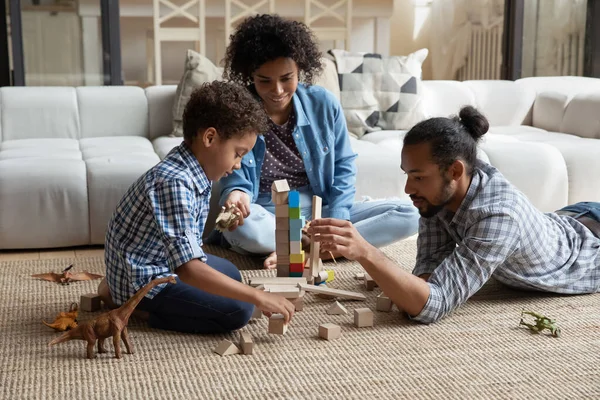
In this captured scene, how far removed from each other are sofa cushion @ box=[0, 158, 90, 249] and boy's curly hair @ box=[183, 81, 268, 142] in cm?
111

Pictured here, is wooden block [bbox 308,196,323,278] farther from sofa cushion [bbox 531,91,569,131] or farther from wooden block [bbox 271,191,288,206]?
sofa cushion [bbox 531,91,569,131]

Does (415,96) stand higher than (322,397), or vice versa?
(415,96)

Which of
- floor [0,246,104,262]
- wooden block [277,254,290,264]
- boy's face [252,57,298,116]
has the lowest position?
floor [0,246,104,262]

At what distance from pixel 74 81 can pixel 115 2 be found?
515 millimetres

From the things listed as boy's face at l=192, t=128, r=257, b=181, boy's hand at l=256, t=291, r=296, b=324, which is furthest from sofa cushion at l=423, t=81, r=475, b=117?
boy's hand at l=256, t=291, r=296, b=324

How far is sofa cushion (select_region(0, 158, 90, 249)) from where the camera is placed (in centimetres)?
283

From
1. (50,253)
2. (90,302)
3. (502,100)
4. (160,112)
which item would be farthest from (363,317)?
(502,100)

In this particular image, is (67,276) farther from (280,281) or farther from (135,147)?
(135,147)

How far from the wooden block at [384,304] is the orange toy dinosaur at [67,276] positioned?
0.91m

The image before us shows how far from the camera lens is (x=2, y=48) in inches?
172

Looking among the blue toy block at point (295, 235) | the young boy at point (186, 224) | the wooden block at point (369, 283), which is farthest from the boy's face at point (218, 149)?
the wooden block at point (369, 283)

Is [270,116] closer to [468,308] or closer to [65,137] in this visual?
[468,308]

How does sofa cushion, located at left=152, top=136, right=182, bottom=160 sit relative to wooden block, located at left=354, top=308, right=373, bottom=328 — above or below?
above

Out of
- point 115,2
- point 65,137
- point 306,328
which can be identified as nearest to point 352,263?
point 306,328
